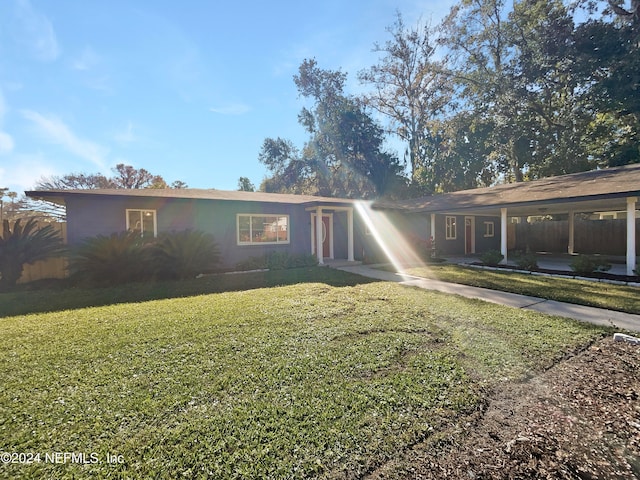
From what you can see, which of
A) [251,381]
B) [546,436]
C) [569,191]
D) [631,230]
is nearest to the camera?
[546,436]

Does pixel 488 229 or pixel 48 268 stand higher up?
pixel 488 229

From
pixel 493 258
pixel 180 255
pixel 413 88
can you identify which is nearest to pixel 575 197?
pixel 493 258

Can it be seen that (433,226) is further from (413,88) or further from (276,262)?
(413,88)

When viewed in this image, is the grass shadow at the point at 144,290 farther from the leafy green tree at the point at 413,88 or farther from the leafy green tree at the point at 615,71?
the leafy green tree at the point at 413,88

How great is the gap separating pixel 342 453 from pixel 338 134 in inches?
988

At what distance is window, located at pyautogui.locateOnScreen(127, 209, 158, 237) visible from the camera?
9727mm

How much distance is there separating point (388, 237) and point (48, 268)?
12833mm

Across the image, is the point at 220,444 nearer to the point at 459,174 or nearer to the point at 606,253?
the point at 606,253

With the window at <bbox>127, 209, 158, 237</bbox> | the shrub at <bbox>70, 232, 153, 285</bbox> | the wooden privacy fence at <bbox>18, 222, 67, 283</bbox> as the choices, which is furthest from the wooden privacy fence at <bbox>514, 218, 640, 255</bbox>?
the wooden privacy fence at <bbox>18, 222, 67, 283</bbox>

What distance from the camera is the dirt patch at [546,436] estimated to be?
1972 millimetres

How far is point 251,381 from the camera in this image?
2975mm

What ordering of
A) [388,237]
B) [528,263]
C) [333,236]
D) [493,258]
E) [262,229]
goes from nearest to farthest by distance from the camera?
[528,263] < [493,258] < [262,229] < [333,236] < [388,237]

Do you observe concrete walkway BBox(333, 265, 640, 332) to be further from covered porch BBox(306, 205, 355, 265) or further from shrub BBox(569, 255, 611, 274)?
covered porch BBox(306, 205, 355, 265)

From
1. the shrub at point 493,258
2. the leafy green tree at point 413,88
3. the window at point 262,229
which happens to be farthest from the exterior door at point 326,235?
the leafy green tree at point 413,88
